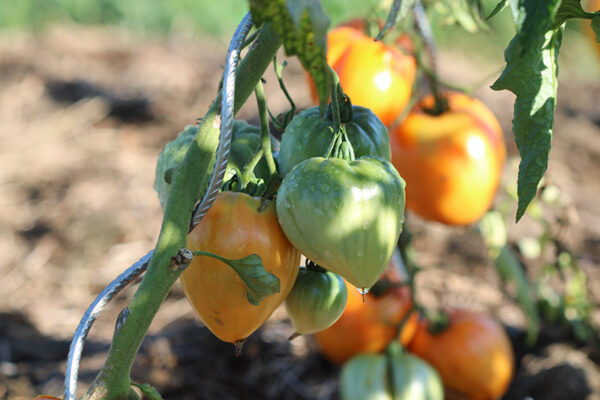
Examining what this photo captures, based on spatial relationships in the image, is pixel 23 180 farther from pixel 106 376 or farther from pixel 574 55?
pixel 574 55

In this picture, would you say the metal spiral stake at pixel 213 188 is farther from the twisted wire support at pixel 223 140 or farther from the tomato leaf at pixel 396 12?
the tomato leaf at pixel 396 12

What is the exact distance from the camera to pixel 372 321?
1386 millimetres

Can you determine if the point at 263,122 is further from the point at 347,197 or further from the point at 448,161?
the point at 448,161

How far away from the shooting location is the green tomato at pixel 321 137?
0.58 meters

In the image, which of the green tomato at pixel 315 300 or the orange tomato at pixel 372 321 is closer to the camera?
the green tomato at pixel 315 300

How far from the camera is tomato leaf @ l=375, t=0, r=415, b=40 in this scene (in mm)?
613

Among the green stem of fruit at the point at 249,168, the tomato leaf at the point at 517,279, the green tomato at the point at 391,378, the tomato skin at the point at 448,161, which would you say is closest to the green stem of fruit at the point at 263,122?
the green stem of fruit at the point at 249,168

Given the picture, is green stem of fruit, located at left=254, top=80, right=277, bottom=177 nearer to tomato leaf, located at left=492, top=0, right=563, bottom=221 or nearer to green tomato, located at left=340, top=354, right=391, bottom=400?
tomato leaf, located at left=492, top=0, right=563, bottom=221

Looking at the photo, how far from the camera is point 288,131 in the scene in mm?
596

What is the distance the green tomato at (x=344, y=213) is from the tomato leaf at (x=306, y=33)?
10 cm

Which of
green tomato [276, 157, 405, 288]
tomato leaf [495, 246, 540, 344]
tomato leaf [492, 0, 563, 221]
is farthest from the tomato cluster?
tomato leaf [495, 246, 540, 344]

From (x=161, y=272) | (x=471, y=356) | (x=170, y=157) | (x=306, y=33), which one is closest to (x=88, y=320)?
(x=161, y=272)

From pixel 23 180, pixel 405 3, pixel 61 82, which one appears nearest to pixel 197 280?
pixel 405 3

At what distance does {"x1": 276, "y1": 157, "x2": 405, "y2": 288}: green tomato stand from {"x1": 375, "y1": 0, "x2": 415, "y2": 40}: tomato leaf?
0.16 metres
